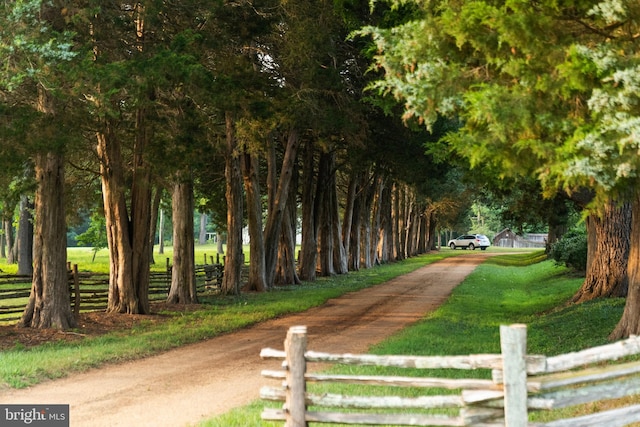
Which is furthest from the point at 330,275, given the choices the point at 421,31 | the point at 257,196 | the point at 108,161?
the point at 421,31

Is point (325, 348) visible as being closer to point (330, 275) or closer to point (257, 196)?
point (257, 196)

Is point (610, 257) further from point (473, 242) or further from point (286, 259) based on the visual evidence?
point (473, 242)

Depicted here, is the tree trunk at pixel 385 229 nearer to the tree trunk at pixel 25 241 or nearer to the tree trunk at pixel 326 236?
the tree trunk at pixel 326 236

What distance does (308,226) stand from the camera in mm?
38625

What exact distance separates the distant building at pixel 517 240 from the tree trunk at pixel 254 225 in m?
84.7

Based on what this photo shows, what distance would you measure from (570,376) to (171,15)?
49.3 feet

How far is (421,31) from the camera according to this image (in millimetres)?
10250

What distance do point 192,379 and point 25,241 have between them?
1152 inches

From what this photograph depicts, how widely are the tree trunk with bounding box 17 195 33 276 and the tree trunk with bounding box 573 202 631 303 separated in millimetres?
25016

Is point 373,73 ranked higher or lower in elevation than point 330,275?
higher

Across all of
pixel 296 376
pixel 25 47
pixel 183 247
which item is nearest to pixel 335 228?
pixel 183 247

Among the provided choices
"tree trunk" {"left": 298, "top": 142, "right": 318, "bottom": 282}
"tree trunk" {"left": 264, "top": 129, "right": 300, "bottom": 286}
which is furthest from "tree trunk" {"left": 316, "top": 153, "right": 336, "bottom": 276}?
"tree trunk" {"left": 264, "top": 129, "right": 300, "bottom": 286}

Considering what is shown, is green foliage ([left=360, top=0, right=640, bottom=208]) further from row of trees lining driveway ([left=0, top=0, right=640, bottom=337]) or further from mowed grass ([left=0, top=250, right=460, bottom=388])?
mowed grass ([left=0, top=250, right=460, bottom=388])

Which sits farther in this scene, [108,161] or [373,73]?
[373,73]
